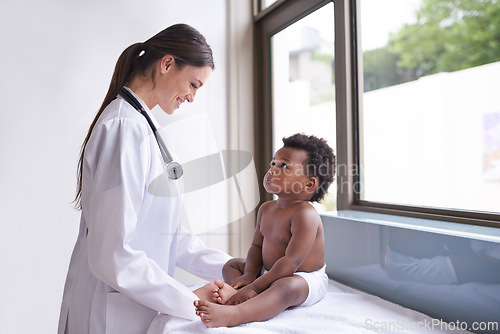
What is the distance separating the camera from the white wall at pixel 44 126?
1.67m

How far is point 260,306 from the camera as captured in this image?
3.07ft

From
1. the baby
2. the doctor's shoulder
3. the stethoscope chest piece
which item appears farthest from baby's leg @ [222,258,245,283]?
the doctor's shoulder

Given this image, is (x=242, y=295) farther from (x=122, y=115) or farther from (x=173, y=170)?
(x=122, y=115)

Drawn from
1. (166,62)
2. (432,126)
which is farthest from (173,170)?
(432,126)

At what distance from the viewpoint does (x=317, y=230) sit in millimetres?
1153

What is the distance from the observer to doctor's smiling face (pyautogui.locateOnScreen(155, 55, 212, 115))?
3.85 ft

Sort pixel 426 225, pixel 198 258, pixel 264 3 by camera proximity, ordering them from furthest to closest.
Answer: pixel 264 3, pixel 198 258, pixel 426 225

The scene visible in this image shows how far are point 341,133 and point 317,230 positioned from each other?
50 centimetres

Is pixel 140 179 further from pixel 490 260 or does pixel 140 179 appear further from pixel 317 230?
pixel 490 260

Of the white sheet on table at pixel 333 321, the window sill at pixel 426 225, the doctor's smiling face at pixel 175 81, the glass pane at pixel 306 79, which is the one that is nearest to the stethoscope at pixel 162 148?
the doctor's smiling face at pixel 175 81

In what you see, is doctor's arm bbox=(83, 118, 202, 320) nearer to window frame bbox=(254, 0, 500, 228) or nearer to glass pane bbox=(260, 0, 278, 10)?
window frame bbox=(254, 0, 500, 228)

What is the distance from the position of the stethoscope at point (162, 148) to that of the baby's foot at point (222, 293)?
0.31 m

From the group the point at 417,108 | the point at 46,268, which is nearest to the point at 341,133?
the point at 417,108

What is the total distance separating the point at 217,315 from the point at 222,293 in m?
0.12
